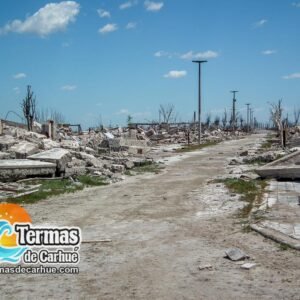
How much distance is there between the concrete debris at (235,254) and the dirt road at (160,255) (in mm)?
111

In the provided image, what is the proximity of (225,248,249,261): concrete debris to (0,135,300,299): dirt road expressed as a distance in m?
0.11

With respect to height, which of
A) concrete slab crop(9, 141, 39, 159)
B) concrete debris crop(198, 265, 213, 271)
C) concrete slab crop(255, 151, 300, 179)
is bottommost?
concrete debris crop(198, 265, 213, 271)

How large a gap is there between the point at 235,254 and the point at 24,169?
8.55 meters

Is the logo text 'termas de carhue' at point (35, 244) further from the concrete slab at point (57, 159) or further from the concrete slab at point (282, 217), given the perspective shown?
the concrete slab at point (57, 159)

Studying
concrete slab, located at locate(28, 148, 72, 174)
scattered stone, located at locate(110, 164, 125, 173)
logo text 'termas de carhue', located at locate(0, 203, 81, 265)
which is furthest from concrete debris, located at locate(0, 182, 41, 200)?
scattered stone, located at locate(110, 164, 125, 173)

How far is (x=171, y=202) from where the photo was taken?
9922 millimetres

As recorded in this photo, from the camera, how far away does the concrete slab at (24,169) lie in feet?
41.1

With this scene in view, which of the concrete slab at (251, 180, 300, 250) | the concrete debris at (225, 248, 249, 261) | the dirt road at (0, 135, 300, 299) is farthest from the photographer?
the concrete slab at (251, 180, 300, 250)

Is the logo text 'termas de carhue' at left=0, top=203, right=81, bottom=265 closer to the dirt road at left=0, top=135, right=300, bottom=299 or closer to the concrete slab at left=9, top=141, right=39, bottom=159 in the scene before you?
the dirt road at left=0, top=135, right=300, bottom=299

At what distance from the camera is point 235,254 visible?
5602 mm

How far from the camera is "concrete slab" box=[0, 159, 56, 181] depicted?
41.1ft

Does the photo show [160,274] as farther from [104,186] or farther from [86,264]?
[104,186]

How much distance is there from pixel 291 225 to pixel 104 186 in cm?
665

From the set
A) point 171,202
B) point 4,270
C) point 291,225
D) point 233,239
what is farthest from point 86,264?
point 171,202
